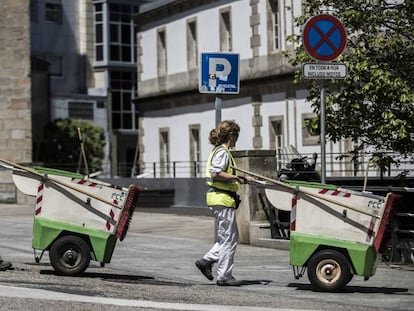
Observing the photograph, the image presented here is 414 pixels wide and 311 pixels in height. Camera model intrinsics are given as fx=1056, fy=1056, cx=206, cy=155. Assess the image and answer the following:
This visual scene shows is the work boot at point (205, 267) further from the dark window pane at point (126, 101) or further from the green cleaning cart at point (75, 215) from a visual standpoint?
the dark window pane at point (126, 101)

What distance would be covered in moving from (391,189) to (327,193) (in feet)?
11.0

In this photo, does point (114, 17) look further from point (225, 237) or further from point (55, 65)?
point (225, 237)

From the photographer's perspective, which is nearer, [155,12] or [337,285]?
[337,285]

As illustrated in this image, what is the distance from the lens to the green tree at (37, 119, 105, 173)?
5872 cm

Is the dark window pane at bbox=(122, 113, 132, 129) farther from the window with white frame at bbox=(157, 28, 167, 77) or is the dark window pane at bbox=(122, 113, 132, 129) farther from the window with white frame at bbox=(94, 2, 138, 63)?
the window with white frame at bbox=(157, 28, 167, 77)

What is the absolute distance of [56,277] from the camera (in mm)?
12633

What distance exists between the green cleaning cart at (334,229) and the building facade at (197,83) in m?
19.5

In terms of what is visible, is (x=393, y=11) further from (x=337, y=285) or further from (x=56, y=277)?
(x=56, y=277)

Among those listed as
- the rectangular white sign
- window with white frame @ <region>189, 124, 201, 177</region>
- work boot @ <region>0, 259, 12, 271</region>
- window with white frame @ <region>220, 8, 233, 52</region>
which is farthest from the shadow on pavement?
window with white frame @ <region>189, 124, 201, 177</region>

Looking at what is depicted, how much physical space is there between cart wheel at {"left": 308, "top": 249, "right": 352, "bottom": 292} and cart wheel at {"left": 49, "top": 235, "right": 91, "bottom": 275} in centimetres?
277

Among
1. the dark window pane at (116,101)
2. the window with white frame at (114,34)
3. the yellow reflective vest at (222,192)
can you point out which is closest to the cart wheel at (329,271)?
the yellow reflective vest at (222,192)

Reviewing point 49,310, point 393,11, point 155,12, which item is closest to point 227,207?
point 49,310

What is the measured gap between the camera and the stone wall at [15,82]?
3841 cm

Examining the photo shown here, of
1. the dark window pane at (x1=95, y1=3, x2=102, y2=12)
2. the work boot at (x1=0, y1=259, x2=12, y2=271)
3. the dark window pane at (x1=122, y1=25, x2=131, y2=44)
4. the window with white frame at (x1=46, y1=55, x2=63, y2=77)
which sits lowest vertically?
the work boot at (x1=0, y1=259, x2=12, y2=271)
